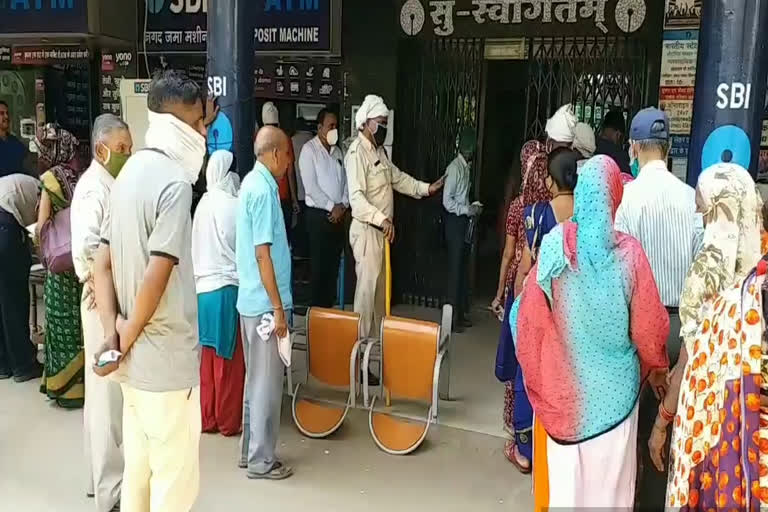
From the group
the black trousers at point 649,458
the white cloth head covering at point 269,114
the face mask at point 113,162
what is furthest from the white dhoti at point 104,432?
the white cloth head covering at point 269,114

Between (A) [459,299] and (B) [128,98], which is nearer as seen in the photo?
(B) [128,98]

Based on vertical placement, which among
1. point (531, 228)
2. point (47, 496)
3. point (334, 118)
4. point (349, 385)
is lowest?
point (47, 496)

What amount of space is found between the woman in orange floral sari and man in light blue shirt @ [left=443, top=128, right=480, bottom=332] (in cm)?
376

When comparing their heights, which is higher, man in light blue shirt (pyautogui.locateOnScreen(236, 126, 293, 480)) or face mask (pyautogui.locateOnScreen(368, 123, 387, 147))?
face mask (pyautogui.locateOnScreen(368, 123, 387, 147))

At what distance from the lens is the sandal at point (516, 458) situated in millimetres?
3924

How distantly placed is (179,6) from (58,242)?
354cm

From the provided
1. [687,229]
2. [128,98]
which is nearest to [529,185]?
[687,229]

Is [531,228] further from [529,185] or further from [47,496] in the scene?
[47,496]

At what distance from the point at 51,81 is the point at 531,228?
6.05m

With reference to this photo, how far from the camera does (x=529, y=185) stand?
12.2ft

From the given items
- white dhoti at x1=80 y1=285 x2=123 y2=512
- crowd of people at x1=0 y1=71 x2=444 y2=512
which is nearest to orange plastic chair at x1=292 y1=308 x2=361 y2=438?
crowd of people at x1=0 y1=71 x2=444 y2=512

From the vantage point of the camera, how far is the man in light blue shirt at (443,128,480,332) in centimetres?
617

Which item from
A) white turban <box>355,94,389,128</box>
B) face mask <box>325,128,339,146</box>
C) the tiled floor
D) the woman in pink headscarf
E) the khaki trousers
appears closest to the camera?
the khaki trousers

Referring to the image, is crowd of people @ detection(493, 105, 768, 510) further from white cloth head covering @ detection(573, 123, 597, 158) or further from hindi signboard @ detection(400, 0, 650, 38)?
hindi signboard @ detection(400, 0, 650, 38)
